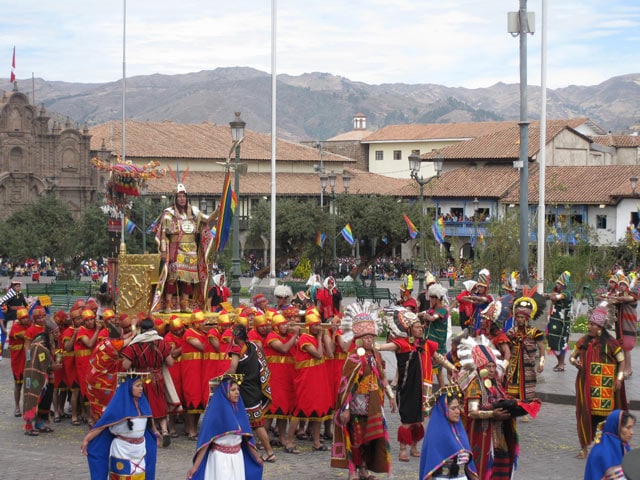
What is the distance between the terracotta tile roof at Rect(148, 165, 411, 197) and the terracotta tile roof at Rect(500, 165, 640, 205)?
1089 cm

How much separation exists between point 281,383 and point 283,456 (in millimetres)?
902

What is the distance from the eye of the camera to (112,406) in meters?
9.11

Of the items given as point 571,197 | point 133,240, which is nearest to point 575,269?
point 133,240

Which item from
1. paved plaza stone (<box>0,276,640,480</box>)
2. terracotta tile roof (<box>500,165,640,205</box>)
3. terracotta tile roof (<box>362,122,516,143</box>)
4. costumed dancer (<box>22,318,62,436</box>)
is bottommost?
paved plaza stone (<box>0,276,640,480</box>)

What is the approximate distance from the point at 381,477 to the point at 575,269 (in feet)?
64.1

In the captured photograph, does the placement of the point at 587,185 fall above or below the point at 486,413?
above

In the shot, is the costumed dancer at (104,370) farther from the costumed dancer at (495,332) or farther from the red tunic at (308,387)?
the costumed dancer at (495,332)

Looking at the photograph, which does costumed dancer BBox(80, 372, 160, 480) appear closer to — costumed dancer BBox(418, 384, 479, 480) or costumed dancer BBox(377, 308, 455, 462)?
costumed dancer BBox(418, 384, 479, 480)

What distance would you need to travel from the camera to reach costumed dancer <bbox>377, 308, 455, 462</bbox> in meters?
11.4

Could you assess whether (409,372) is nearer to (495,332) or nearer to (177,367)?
(495,332)

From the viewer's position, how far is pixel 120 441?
359 inches

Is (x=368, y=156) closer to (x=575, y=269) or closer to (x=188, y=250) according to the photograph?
(x=575, y=269)

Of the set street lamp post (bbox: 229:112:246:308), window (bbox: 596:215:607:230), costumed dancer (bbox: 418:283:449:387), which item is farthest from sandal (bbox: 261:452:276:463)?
window (bbox: 596:215:607:230)

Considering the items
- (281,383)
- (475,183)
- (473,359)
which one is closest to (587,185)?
(475,183)
